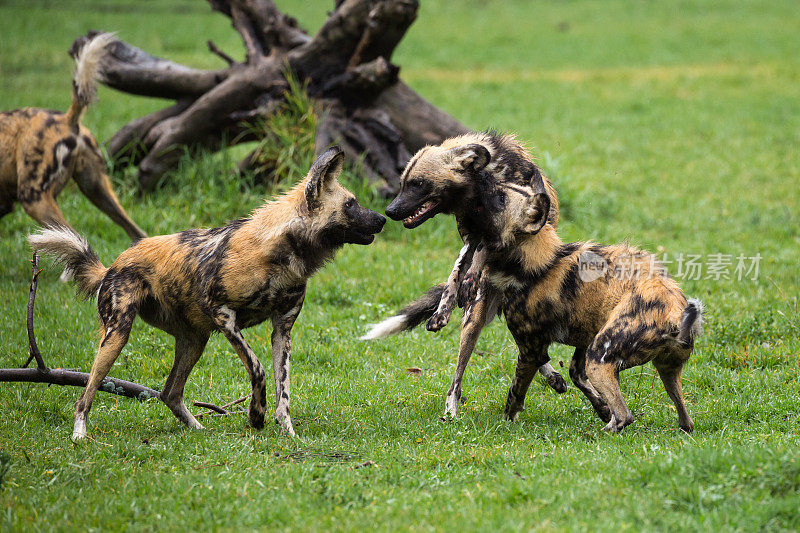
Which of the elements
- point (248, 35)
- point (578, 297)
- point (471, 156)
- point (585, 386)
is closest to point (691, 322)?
point (578, 297)

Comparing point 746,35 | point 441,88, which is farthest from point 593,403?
point 746,35

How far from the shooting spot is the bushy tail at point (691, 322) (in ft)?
17.1

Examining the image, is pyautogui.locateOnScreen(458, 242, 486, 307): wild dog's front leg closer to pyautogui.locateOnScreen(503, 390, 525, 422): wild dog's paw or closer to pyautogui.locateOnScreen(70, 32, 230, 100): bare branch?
pyautogui.locateOnScreen(503, 390, 525, 422): wild dog's paw

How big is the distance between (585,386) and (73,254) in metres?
3.78

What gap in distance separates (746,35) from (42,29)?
19.4m

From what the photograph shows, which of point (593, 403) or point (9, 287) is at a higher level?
point (593, 403)

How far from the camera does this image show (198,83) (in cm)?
1095

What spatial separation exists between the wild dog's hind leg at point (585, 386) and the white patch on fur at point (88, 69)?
5727mm

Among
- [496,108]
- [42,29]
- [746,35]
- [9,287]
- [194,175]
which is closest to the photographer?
[9,287]

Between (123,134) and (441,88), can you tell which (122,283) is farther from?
(441,88)

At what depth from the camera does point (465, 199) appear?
19.5 ft

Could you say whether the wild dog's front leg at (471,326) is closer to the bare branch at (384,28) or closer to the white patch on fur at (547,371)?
the white patch on fur at (547,371)

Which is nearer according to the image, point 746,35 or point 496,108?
point 496,108

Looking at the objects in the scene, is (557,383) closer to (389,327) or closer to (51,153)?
(389,327)
